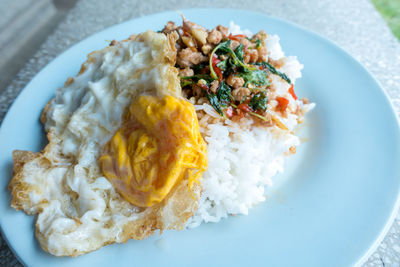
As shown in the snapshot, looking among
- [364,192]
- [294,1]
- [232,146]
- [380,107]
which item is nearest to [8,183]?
[232,146]

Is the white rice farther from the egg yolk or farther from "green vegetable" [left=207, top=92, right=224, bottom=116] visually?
the egg yolk

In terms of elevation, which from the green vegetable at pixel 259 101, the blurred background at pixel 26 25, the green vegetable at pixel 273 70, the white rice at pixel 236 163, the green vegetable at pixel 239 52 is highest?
the green vegetable at pixel 239 52

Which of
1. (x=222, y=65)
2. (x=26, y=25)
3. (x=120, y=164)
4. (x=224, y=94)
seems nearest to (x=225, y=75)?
(x=222, y=65)

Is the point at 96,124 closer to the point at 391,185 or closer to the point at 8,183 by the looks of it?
the point at 8,183

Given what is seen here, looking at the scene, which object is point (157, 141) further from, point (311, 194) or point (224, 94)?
point (311, 194)

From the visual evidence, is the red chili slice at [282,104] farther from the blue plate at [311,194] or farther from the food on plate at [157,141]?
the blue plate at [311,194]

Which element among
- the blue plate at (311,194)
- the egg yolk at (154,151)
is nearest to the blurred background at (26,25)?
the blue plate at (311,194)

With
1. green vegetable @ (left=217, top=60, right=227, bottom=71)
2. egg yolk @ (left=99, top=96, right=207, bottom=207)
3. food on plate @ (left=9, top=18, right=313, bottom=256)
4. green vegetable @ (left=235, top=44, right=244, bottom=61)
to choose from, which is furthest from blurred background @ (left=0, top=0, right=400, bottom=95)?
green vegetable @ (left=235, top=44, right=244, bottom=61)
